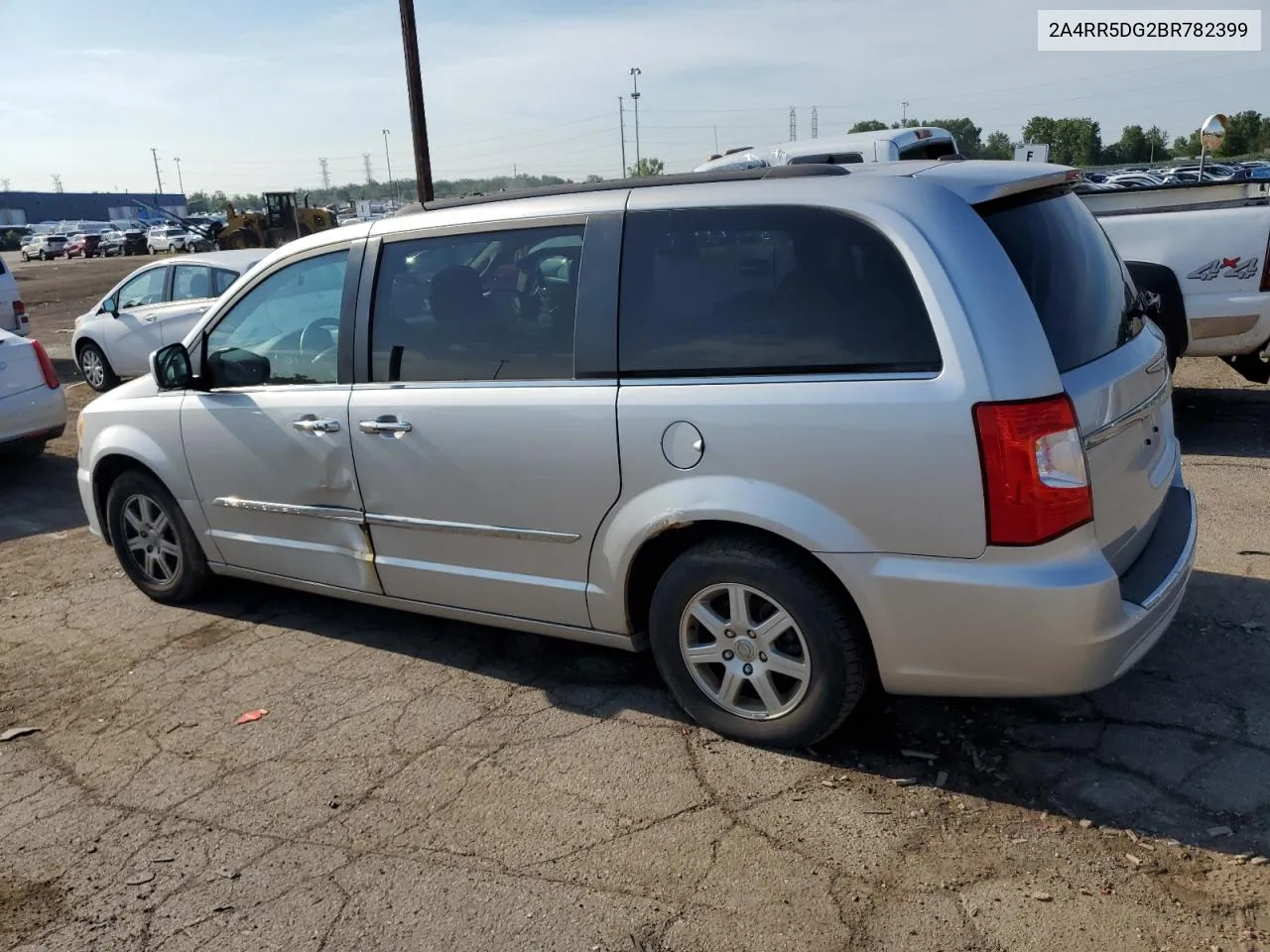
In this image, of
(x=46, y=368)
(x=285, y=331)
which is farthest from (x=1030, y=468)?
(x=46, y=368)

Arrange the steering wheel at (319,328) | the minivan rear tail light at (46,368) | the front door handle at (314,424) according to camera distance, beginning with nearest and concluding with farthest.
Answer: the front door handle at (314,424), the steering wheel at (319,328), the minivan rear tail light at (46,368)

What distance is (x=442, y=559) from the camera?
4035 mm

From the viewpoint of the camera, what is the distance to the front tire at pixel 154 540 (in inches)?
199

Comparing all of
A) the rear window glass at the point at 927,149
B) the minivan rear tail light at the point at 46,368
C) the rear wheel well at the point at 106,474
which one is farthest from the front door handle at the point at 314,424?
the rear window glass at the point at 927,149

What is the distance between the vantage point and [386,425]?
13.0ft

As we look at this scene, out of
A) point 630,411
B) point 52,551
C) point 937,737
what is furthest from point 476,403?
point 52,551

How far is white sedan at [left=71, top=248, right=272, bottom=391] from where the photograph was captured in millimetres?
11328

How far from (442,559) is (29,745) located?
5.68 ft

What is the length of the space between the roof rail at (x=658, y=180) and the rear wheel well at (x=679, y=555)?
3.76 feet

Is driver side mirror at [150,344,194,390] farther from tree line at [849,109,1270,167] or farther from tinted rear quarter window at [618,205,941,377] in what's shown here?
tree line at [849,109,1270,167]

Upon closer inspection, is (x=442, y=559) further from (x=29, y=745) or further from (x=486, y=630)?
(x=29, y=745)

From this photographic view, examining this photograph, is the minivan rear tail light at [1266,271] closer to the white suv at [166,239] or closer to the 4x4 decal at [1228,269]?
the 4x4 decal at [1228,269]

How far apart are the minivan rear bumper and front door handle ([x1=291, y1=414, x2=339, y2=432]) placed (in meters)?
2.11

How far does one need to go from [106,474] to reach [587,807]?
348 cm
